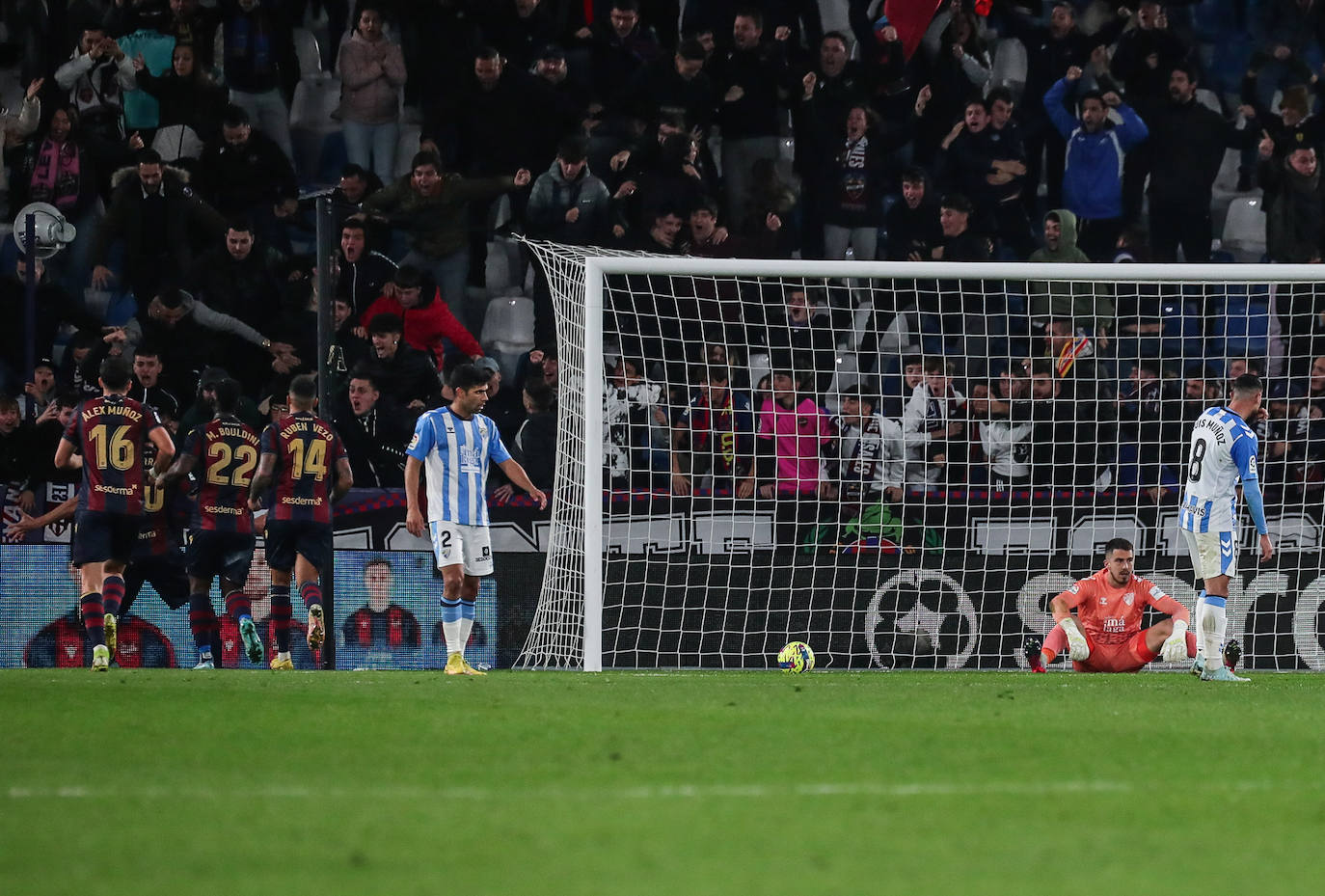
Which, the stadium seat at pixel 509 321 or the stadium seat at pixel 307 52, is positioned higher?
the stadium seat at pixel 307 52

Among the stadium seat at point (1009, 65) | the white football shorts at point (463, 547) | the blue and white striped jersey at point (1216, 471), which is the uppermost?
the stadium seat at point (1009, 65)

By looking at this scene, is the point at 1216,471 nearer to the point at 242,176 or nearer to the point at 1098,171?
the point at 1098,171

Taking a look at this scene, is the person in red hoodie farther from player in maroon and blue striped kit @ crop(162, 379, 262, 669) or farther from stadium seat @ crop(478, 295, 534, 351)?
player in maroon and blue striped kit @ crop(162, 379, 262, 669)

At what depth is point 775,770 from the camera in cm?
580

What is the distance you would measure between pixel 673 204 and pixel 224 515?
569cm

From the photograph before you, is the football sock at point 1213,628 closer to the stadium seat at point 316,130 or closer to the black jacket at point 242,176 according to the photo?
the black jacket at point 242,176

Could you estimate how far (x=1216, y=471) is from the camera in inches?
416

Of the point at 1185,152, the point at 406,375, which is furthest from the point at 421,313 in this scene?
the point at 1185,152

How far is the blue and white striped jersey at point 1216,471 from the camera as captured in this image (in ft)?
34.4

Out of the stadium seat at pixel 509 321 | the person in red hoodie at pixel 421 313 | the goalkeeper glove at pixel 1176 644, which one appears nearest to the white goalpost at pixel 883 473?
the stadium seat at pixel 509 321

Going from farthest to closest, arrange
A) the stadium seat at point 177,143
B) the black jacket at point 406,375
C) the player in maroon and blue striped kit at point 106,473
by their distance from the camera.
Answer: the stadium seat at point 177,143, the black jacket at point 406,375, the player in maroon and blue striped kit at point 106,473

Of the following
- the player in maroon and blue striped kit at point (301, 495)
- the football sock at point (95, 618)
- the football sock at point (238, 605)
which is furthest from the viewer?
the football sock at point (238, 605)

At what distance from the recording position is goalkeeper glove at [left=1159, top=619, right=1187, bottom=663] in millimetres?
11812

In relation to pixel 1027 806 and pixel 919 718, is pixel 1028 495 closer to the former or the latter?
pixel 919 718
